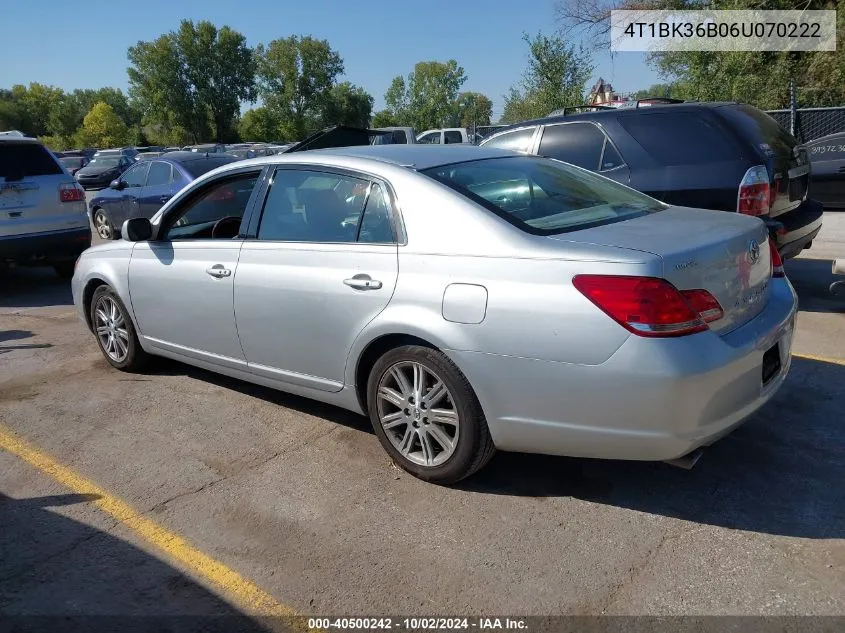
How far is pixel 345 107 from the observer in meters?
89.3

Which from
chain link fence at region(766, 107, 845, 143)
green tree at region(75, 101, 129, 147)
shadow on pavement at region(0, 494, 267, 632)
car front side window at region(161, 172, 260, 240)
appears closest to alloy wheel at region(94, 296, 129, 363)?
car front side window at region(161, 172, 260, 240)

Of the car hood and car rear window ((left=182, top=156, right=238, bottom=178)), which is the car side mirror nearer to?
the car hood

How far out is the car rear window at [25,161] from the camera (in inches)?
350

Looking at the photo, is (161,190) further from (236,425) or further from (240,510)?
(240,510)

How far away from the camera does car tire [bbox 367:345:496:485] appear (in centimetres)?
333

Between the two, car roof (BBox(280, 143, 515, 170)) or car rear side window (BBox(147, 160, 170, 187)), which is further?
car rear side window (BBox(147, 160, 170, 187))

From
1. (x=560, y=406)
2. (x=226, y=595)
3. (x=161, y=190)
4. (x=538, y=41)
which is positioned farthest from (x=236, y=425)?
(x=538, y=41)

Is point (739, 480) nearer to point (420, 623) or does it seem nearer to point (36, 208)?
point (420, 623)

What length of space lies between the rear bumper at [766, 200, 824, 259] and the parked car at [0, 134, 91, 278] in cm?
784

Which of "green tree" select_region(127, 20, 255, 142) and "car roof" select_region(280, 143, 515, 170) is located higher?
"green tree" select_region(127, 20, 255, 142)

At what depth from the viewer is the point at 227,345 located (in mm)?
Answer: 4504

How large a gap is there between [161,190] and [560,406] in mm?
10507

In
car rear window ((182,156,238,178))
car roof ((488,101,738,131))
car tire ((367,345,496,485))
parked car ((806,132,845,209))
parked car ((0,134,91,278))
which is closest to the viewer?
car tire ((367,345,496,485))

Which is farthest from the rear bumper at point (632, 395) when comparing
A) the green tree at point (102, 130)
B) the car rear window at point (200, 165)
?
the green tree at point (102, 130)
